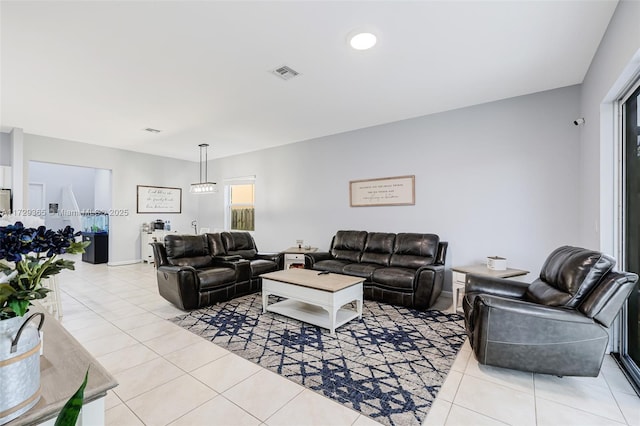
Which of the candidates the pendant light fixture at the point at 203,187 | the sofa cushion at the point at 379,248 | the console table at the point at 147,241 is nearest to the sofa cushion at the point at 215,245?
the pendant light fixture at the point at 203,187

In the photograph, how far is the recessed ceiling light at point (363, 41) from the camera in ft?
8.19

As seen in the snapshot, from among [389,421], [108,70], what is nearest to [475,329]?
[389,421]

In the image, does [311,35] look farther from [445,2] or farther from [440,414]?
[440,414]

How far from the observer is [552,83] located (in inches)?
134

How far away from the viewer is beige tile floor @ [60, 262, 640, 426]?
179 cm

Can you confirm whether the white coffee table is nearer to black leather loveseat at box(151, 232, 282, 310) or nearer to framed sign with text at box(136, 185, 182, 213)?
black leather loveseat at box(151, 232, 282, 310)

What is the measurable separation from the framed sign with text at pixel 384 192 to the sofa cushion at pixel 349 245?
59cm

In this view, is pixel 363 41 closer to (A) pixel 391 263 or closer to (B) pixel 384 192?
(B) pixel 384 192

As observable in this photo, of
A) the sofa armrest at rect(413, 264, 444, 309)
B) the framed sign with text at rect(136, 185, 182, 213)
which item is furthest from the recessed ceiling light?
the framed sign with text at rect(136, 185, 182, 213)

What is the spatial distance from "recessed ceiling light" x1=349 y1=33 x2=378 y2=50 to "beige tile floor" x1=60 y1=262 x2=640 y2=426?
9.23ft

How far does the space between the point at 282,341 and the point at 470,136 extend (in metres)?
3.63

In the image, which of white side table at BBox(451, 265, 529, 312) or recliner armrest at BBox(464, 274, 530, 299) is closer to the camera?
recliner armrest at BBox(464, 274, 530, 299)

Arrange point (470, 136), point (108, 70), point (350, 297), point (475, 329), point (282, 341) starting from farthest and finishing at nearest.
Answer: point (470, 136), point (350, 297), point (108, 70), point (282, 341), point (475, 329)

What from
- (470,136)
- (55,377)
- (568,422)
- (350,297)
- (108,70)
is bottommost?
(568,422)
